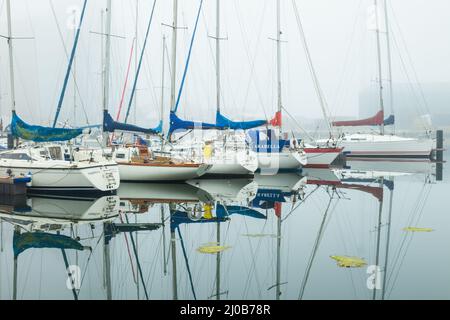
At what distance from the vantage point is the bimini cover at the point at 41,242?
13.0 meters

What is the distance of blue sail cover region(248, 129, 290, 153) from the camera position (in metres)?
34.5

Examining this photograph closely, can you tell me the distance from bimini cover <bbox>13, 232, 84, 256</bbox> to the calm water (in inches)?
1.1

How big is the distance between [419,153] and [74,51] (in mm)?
41092

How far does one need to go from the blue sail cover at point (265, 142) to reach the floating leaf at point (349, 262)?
889 inches

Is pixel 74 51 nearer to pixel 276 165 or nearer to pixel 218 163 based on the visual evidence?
pixel 218 163

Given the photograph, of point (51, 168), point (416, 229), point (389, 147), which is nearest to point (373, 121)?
point (389, 147)

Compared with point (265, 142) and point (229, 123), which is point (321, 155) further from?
point (229, 123)

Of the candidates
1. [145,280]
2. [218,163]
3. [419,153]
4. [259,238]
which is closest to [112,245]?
[145,280]

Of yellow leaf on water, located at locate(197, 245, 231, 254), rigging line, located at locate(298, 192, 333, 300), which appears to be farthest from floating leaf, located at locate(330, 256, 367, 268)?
yellow leaf on water, located at locate(197, 245, 231, 254)

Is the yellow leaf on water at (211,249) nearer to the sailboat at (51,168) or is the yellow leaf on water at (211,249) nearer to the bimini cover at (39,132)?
the sailboat at (51,168)

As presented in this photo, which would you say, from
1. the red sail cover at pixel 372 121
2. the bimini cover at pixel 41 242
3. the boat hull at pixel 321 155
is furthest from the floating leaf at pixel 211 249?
the red sail cover at pixel 372 121

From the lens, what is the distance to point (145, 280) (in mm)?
10328

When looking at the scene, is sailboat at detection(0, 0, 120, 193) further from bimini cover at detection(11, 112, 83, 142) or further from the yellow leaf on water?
the yellow leaf on water
